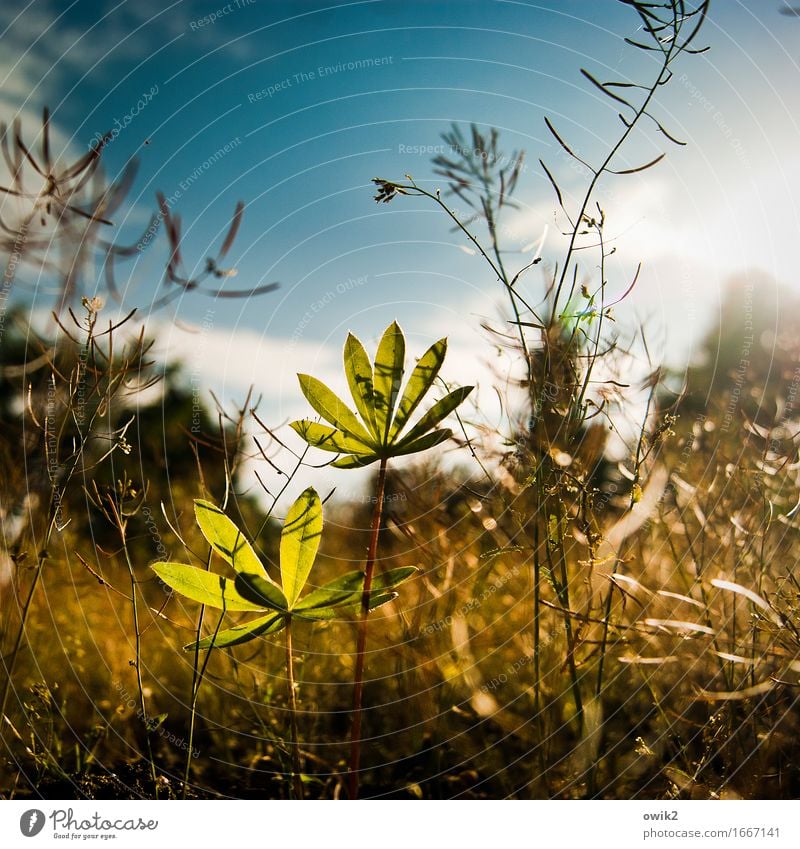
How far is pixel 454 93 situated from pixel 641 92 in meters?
0.35

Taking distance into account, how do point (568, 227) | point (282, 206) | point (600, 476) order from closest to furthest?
point (568, 227) → point (282, 206) → point (600, 476)

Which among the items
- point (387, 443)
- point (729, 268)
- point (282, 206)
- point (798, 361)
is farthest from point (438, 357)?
point (798, 361)

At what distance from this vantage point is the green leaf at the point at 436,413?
1.00m

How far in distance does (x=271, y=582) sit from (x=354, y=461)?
243 mm

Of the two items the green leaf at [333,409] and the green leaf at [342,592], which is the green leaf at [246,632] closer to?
the green leaf at [342,592]

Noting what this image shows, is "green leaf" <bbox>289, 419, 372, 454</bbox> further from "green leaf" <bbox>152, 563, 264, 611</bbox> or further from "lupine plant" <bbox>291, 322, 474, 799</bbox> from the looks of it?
"green leaf" <bbox>152, 563, 264, 611</bbox>

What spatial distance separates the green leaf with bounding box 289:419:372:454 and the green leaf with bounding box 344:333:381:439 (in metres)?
0.04

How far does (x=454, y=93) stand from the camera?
1.27 metres

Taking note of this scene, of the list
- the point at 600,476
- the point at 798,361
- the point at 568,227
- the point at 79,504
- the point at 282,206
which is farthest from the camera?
the point at 79,504

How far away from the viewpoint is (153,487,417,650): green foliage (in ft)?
3.15

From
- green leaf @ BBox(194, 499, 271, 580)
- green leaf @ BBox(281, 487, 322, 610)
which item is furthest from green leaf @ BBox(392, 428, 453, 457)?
green leaf @ BBox(194, 499, 271, 580)

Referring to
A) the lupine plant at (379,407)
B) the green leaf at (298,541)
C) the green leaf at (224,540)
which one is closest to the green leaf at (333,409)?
the lupine plant at (379,407)

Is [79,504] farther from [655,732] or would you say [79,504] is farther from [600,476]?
[655,732]

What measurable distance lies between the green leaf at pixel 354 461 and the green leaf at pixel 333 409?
0.03m
